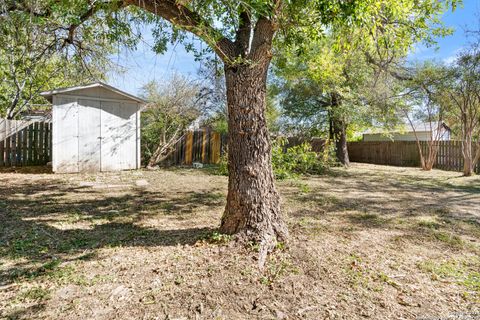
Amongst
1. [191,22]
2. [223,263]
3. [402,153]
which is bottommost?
[223,263]

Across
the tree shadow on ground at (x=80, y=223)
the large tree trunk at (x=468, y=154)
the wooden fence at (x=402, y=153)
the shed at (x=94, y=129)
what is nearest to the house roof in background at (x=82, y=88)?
the shed at (x=94, y=129)

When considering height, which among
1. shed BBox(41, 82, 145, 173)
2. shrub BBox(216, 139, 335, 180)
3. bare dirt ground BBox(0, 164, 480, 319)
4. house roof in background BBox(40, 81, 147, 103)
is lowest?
bare dirt ground BBox(0, 164, 480, 319)

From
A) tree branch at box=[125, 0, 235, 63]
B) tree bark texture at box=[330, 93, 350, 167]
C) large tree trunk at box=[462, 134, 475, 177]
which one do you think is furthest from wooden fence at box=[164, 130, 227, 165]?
large tree trunk at box=[462, 134, 475, 177]

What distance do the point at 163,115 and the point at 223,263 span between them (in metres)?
8.43

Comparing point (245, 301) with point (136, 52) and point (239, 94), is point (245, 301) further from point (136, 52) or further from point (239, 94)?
point (136, 52)

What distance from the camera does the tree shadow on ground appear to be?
2553 mm

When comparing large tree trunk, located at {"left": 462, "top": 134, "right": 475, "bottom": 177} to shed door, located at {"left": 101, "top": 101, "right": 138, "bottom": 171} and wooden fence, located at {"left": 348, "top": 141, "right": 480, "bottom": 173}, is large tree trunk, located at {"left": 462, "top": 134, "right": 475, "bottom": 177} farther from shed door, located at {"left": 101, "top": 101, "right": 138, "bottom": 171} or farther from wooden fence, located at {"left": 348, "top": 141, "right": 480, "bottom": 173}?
shed door, located at {"left": 101, "top": 101, "right": 138, "bottom": 171}

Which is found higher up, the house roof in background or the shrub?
the house roof in background

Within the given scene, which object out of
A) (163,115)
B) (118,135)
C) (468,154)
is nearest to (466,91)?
(468,154)

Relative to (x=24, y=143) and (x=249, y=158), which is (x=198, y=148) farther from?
(x=249, y=158)

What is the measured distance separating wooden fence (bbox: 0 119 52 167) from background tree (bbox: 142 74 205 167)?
9.77 ft

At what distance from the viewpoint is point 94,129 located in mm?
8234

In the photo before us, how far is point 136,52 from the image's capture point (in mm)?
4223

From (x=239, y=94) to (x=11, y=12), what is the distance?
9.69 feet
